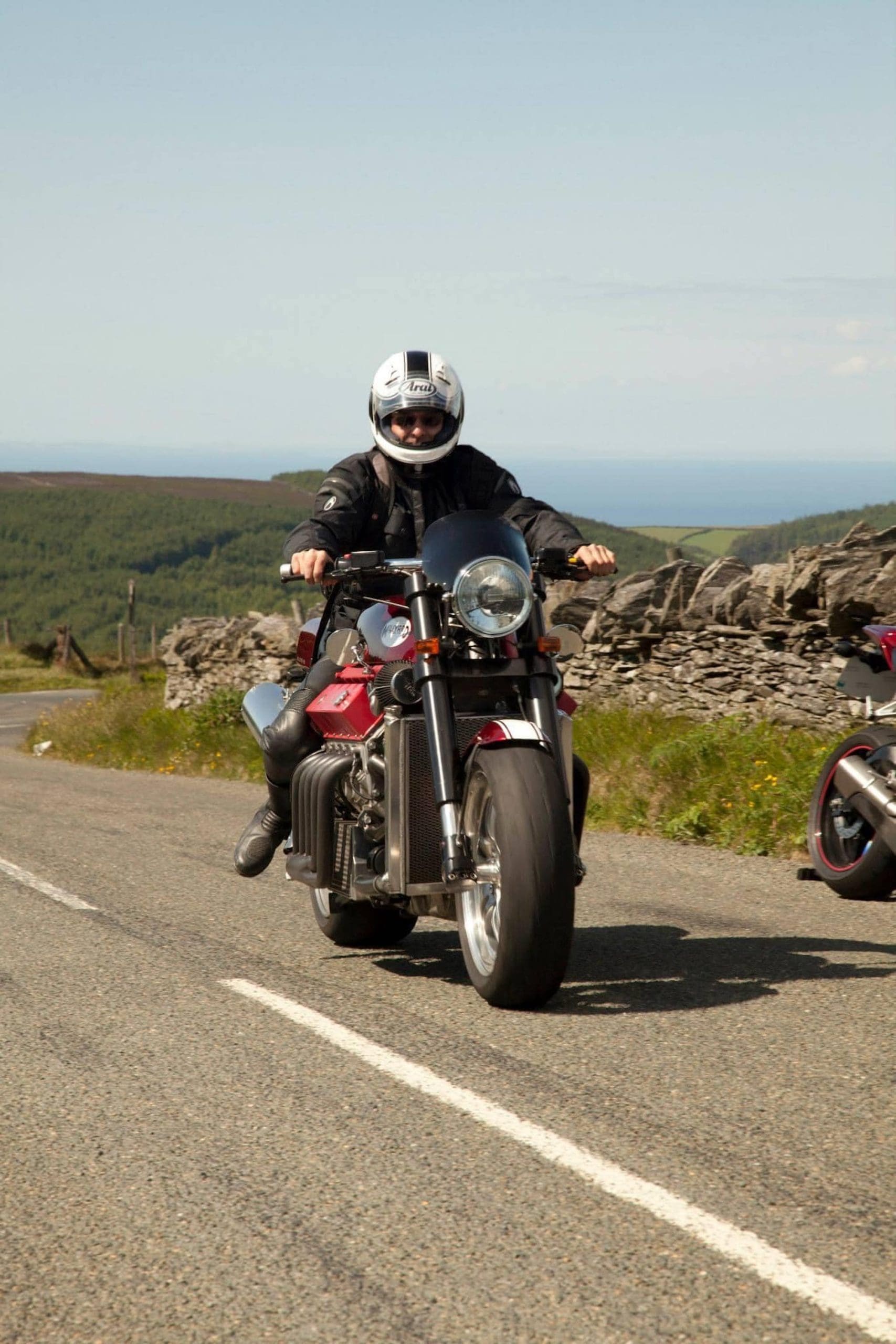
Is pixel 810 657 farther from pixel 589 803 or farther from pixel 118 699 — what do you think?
pixel 118 699

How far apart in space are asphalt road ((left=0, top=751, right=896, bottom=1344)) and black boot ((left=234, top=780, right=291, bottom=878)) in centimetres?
32

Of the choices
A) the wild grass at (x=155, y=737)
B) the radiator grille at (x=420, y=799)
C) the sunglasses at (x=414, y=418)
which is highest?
the sunglasses at (x=414, y=418)

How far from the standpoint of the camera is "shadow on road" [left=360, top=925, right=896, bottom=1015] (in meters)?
5.24

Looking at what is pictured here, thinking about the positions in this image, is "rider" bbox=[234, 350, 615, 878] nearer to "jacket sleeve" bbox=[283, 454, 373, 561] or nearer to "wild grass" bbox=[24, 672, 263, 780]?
"jacket sleeve" bbox=[283, 454, 373, 561]

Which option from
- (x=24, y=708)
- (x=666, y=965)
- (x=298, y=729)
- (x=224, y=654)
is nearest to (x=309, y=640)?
(x=298, y=729)

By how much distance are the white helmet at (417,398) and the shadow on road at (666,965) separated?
2.00 meters

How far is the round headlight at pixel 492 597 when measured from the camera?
5.08 m

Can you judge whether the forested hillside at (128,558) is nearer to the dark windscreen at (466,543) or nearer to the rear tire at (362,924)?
the rear tire at (362,924)

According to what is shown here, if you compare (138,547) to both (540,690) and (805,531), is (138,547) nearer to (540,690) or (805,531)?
(805,531)

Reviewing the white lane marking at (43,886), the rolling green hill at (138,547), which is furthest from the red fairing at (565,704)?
the rolling green hill at (138,547)

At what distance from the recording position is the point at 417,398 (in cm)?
586

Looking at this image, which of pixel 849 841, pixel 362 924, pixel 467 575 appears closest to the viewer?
pixel 467 575

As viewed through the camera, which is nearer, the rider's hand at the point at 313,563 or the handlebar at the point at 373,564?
the handlebar at the point at 373,564

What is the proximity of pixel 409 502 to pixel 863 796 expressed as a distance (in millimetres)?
2649
